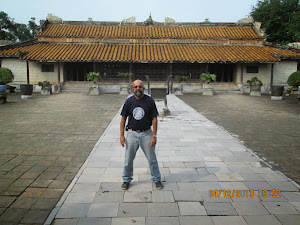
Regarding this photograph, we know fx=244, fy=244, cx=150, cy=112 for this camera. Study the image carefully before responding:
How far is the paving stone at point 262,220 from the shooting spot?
2.92m

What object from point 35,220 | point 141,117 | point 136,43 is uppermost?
point 136,43

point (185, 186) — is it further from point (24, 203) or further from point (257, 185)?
→ point (24, 203)

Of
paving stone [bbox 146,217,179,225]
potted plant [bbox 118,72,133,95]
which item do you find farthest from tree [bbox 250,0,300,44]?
paving stone [bbox 146,217,179,225]

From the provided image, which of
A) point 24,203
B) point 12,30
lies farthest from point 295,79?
point 12,30

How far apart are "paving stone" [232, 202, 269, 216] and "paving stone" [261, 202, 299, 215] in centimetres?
8

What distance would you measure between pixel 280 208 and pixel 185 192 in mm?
1275

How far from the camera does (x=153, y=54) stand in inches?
854

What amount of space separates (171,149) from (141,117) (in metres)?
2.28

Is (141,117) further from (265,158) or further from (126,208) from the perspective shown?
(265,158)

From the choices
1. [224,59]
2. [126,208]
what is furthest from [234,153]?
[224,59]

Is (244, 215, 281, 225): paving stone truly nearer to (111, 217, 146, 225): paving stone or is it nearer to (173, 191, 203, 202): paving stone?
(173, 191, 203, 202): paving stone

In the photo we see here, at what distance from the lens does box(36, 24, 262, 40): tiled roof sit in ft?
77.5

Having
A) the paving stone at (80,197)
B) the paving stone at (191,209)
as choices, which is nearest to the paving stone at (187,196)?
the paving stone at (191,209)

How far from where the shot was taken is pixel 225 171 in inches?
176
